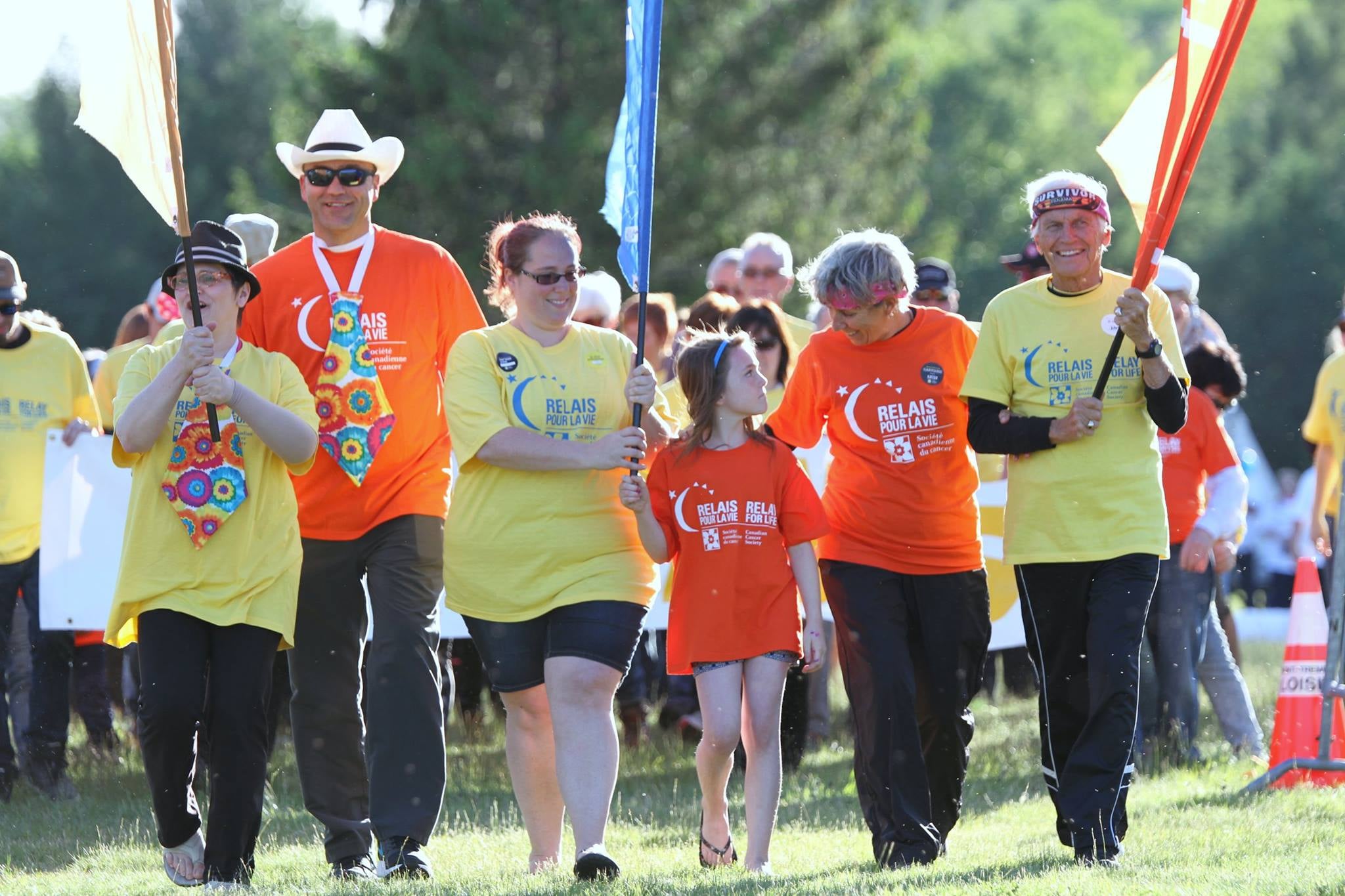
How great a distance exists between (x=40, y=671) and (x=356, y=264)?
3.79 m

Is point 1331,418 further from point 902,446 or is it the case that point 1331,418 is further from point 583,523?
point 583,523

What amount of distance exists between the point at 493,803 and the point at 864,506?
9.31ft

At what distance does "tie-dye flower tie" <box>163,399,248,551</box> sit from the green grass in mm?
1283

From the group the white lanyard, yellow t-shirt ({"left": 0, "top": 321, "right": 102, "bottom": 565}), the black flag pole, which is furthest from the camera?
yellow t-shirt ({"left": 0, "top": 321, "right": 102, "bottom": 565})

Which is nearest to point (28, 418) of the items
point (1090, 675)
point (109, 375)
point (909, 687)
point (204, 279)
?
point (109, 375)

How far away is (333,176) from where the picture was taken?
731cm

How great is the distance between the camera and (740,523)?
6938 mm

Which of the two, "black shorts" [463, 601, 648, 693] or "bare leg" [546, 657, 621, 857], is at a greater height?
"black shorts" [463, 601, 648, 693]

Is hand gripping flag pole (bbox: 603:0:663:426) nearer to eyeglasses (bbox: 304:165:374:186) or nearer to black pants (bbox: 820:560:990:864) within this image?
eyeglasses (bbox: 304:165:374:186)

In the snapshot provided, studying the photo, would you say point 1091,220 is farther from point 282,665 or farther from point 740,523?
point 282,665

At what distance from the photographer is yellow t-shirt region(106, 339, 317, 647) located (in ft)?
21.4

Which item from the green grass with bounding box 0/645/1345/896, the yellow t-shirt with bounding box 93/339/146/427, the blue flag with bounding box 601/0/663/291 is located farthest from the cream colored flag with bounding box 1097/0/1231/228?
the yellow t-shirt with bounding box 93/339/146/427

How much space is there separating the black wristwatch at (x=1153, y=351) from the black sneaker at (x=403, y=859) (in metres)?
3.06

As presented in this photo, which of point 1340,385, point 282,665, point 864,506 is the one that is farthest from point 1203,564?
point 282,665
